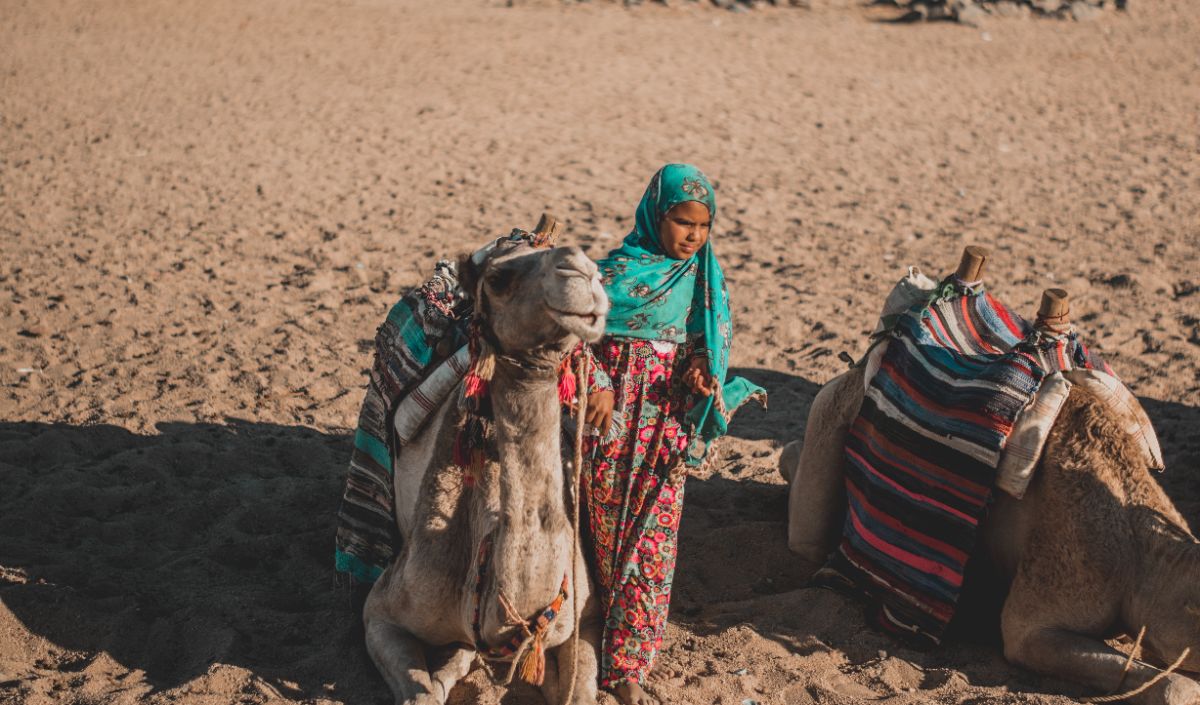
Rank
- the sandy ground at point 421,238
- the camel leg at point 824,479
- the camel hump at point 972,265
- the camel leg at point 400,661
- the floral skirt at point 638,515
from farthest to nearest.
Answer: the camel leg at point 824,479 → the camel hump at point 972,265 → the sandy ground at point 421,238 → the floral skirt at point 638,515 → the camel leg at point 400,661

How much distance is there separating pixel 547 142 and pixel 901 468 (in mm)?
7688

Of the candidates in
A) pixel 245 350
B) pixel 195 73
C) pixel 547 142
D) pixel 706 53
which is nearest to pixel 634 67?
pixel 706 53

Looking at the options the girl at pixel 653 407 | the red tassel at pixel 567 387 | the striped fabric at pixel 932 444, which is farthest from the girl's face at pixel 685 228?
the striped fabric at pixel 932 444

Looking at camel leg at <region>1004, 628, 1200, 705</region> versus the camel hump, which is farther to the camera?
the camel hump

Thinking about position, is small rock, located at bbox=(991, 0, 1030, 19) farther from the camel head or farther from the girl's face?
the camel head

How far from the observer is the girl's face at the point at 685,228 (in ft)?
12.3

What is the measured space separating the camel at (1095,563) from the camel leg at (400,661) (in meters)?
2.24

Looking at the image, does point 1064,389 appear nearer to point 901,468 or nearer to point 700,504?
point 901,468

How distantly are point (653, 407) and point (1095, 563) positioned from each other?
5.71 ft

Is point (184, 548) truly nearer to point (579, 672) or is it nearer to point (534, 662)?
point (579, 672)

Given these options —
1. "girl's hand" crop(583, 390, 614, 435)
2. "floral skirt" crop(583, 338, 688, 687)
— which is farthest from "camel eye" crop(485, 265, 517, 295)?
"floral skirt" crop(583, 338, 688, 687)

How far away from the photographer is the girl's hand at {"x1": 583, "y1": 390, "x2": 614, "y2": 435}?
3402mm

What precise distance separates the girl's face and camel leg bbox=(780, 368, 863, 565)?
5.18ft

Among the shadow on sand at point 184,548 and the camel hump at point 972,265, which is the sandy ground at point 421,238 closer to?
the shadow on sand at point 184,548
